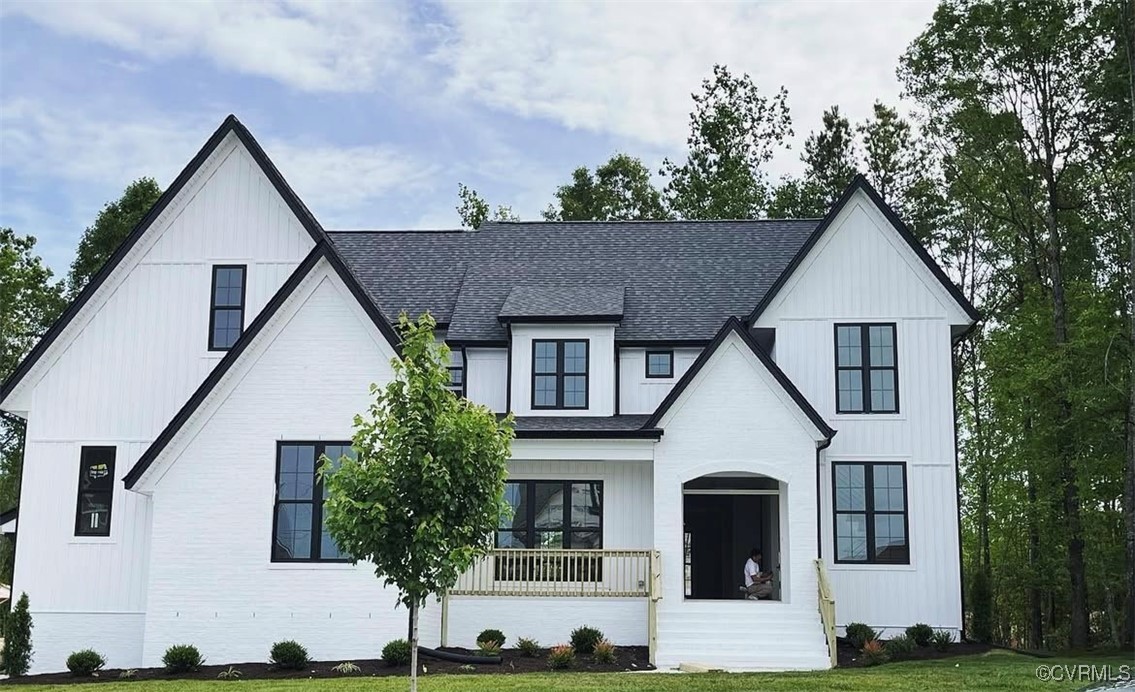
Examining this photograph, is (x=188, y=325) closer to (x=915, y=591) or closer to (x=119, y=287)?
(x=119, y=287)

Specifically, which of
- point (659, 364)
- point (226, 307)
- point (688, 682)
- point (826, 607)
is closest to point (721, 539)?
point (659, 364)

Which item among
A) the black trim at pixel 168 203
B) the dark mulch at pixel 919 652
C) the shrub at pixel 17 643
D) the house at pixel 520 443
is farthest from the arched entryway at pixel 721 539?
the shrub at pixel 17 643

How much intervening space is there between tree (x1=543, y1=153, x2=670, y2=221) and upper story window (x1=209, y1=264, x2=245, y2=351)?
29.4 meters

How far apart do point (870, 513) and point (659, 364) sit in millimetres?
5711

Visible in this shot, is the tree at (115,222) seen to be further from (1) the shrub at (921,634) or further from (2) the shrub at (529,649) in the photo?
(1) the shrub at (921,634)

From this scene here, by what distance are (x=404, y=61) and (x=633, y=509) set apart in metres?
10.8

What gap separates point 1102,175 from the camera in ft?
96.4

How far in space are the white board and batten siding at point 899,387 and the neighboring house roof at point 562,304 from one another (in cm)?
354

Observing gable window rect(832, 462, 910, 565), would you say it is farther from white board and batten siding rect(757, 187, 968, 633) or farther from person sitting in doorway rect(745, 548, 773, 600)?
person sitting in doorway rect(745, 548, 773, 600)

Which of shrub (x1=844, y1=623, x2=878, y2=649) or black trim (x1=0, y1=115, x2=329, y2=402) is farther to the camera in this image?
black trim (x1=0, y1=115, x2=329, y2=402)

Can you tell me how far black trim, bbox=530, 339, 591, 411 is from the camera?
25.4m

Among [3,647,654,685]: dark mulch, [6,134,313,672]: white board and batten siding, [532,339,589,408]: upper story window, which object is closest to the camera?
[3,647,654,685]: dark mulch

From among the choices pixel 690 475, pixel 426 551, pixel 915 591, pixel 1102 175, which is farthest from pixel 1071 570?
pixel 426 551

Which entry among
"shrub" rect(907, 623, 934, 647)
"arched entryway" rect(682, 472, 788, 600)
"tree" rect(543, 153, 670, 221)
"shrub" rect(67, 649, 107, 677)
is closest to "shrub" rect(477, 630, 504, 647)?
"arched entryway" rect(682, 472, 788, 600)
